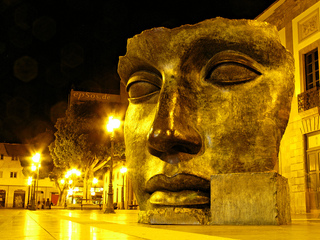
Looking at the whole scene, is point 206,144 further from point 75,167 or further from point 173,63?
point 75,167

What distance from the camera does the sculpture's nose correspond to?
4238mm

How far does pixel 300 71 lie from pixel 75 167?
21648 millimetres

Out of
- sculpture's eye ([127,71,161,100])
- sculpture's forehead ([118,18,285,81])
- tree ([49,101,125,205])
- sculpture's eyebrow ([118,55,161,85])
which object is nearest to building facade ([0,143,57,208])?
tree ([49,101,125,205])

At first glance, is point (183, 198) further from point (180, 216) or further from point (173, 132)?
point (173, 132)

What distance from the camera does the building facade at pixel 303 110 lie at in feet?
49.4

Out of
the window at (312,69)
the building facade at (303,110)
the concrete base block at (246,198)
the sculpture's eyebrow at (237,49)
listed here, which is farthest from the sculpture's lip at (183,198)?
the window at (312,69)

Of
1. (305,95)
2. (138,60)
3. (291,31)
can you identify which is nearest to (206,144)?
(138,60)

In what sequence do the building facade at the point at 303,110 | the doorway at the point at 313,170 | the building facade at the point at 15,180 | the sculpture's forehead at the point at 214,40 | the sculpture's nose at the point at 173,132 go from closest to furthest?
the sculpture's nose at the point at 173,132 → the sculpture's forehead at the point at 214,40 → the doorway at the point at 313,170 → the building facade at the point at 303,110 → the building facade at the point at 15,180

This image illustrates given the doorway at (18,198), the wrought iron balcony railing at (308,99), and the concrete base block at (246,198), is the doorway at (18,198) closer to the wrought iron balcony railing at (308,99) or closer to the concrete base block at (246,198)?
the wrought iron balcony railing at (308,99)

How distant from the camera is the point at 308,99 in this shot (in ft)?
51.6

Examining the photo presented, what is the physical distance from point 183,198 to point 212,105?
1.17m

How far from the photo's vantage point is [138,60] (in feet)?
16.5

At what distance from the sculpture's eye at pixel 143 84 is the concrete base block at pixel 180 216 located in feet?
5.35

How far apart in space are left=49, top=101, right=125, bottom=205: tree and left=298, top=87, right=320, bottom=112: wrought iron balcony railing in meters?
16.5
